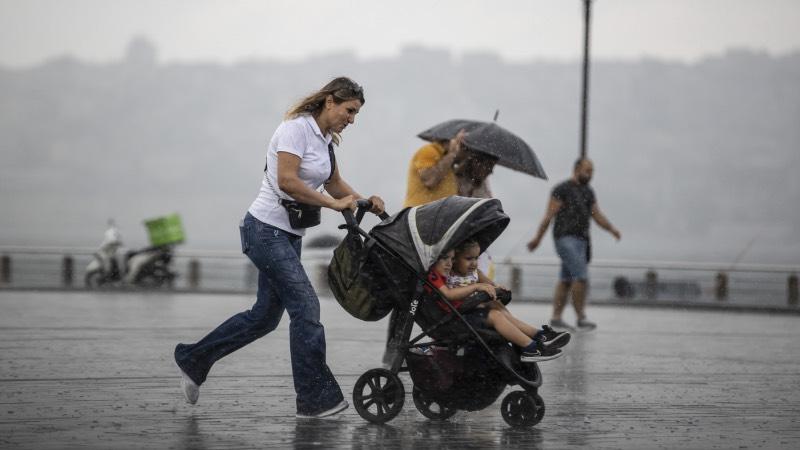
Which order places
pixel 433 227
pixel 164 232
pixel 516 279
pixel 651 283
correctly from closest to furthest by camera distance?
pixel 433 227, pixel 164 232, pixel 651 283, pixel 516 279

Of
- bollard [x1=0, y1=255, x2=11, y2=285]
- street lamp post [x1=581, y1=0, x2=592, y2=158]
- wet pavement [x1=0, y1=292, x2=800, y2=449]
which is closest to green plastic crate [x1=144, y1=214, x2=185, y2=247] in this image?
bollard [x1=0, y1=255, x2=11, y2=285]

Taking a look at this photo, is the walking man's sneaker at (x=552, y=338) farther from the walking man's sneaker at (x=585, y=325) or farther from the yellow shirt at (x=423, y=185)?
the walking man's sneaker at (x=585, y=325)

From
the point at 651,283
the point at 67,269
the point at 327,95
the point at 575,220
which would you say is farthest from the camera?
the point at 67,269

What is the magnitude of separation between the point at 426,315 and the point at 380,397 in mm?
504

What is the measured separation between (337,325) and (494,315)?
8.92 m

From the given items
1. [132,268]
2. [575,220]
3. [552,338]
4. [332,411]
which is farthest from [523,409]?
[132,268]

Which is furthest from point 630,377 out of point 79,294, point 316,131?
point 79,294

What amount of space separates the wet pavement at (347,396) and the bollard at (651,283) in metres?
11.3

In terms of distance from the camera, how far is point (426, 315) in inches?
274

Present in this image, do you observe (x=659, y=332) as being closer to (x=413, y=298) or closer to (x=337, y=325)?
(x=337, y=325)

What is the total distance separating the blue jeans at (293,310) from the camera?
22.7 feet

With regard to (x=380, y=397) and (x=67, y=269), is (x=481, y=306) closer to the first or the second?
(x=380, y=397)

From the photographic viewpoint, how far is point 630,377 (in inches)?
389

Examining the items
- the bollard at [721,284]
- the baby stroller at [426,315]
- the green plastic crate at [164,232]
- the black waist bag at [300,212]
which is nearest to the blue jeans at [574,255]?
the baby stroller at [426,315]
